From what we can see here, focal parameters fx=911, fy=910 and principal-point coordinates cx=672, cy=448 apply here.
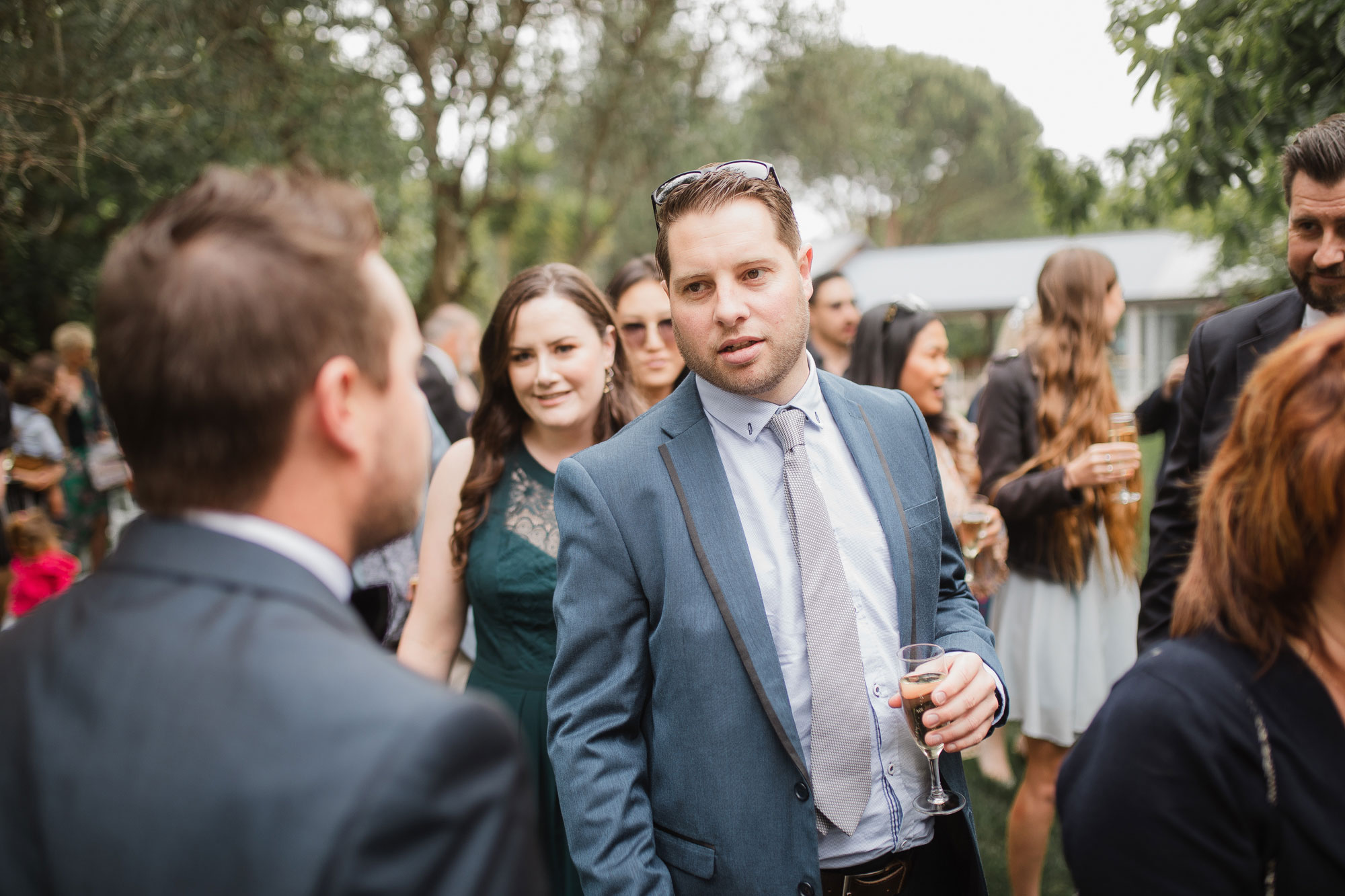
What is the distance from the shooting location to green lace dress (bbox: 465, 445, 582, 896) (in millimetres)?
2828

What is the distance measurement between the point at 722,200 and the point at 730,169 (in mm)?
97

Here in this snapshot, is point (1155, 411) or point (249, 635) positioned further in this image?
point (1155, 411)

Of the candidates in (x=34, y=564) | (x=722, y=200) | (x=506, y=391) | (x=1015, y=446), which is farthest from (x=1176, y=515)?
(x=34, y=564)

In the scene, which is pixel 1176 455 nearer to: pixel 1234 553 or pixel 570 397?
pixel 1234 553

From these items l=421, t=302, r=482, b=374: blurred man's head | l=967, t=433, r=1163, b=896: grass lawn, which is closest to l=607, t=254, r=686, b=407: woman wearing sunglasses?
l=967, t=433, r=1163, b=896: grass lawn

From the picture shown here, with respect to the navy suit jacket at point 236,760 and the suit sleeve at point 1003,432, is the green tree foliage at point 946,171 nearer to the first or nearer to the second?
the suit sleeve at point 1003,432

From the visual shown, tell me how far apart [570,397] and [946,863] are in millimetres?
1766

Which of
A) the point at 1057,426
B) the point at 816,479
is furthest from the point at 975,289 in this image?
the point at 816,479

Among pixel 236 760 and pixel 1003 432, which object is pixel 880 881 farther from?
pixel 1003 432

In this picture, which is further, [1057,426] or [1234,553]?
[1057,426]

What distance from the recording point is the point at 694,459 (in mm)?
2127

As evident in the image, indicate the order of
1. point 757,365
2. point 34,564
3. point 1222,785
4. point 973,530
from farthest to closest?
point 34,564
point 973,530
point 757,365
point 1222,785

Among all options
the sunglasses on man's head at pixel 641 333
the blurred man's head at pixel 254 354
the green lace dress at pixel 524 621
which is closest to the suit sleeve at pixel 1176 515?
the green lace dress at pixel 524 621

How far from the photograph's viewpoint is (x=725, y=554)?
202cm
